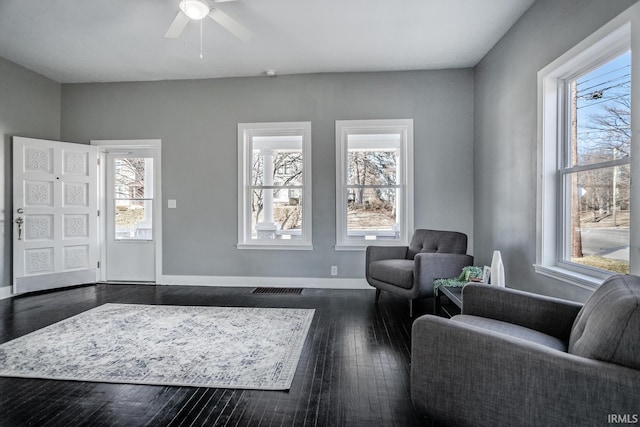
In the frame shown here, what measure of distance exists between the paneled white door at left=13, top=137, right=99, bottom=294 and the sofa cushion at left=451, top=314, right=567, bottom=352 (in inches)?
190

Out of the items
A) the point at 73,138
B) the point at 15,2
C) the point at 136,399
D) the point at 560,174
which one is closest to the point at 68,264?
the point at 73,138

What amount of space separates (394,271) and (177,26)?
10.2ft

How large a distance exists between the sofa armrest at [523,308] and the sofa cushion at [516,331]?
58mm

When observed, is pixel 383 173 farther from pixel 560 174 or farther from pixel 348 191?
pixel 560 174

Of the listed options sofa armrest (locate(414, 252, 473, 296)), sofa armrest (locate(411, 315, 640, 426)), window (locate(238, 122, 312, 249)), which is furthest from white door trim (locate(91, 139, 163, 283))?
sofa armrest (locate(411, 315, 640, 426))

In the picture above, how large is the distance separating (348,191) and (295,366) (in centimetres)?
262

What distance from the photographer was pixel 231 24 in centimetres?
319

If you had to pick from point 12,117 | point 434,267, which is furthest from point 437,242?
point 12,117

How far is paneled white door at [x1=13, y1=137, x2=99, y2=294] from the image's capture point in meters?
4.12

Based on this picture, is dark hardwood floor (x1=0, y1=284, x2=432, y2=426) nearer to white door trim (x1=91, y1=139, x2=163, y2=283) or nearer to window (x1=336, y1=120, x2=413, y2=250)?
window (x1=336, y1=120, x2=413, y2=250)

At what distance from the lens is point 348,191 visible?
443 centimetres

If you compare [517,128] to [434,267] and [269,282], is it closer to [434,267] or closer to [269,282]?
[434,267]

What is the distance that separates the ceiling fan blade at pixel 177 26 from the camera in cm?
299

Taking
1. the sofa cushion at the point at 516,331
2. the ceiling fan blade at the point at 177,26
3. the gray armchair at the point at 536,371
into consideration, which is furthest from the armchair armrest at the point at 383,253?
the ceiling fan blade at the point at 177,26
